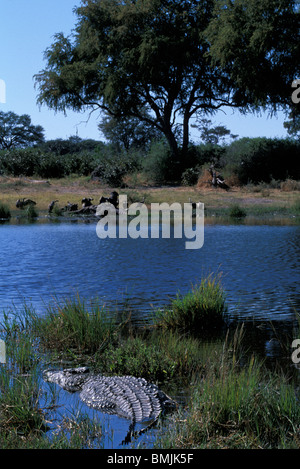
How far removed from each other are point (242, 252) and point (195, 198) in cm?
1389

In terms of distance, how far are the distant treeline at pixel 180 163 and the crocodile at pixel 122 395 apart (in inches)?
1128

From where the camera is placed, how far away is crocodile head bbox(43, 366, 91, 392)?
6223 millimetres

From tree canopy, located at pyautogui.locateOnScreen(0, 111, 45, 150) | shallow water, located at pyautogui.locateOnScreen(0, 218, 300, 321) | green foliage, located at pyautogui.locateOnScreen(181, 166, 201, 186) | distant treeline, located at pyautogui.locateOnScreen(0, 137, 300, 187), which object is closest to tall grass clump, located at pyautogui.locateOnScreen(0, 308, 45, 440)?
shallow water, located at pyautogui.locateOnScreen(0, 218, 300, 321)

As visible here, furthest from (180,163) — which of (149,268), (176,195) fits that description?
(149,268)

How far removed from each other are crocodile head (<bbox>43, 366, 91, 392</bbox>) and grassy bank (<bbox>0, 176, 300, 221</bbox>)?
20269mm

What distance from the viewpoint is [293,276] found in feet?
41.5

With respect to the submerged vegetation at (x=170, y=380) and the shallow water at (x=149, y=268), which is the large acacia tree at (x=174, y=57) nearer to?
the shallow water at (x=149, y=268)

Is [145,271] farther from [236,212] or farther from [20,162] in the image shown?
[20,162]

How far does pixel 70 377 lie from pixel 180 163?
32.8m

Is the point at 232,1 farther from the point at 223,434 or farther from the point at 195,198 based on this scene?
the point at 223,434

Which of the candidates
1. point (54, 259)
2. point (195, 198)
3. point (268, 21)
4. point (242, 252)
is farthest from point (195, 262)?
point (268, 21)

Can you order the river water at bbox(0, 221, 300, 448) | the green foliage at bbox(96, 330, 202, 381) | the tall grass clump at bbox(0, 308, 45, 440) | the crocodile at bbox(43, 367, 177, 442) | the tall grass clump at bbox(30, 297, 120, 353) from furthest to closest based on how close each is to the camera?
1. the river water at bbox(0, 221, 300, 448)
2. the tall grass clump at bbox(30, 297, 120, 353)
3. the green foliage at bbox(96, 330, 202, 381)
4. the crocodile at bbox(43, 367, 177, 442)
5. the tall grass clump at bbox(0, 308, 45, 440)

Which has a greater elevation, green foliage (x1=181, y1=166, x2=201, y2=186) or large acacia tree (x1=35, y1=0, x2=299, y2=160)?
large acacia tree (x1=35, y1=0, x2=299, y2=160)

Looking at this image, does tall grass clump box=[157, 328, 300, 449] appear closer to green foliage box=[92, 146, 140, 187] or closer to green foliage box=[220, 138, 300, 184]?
green foliage box=[92, 146, 140, 187]
